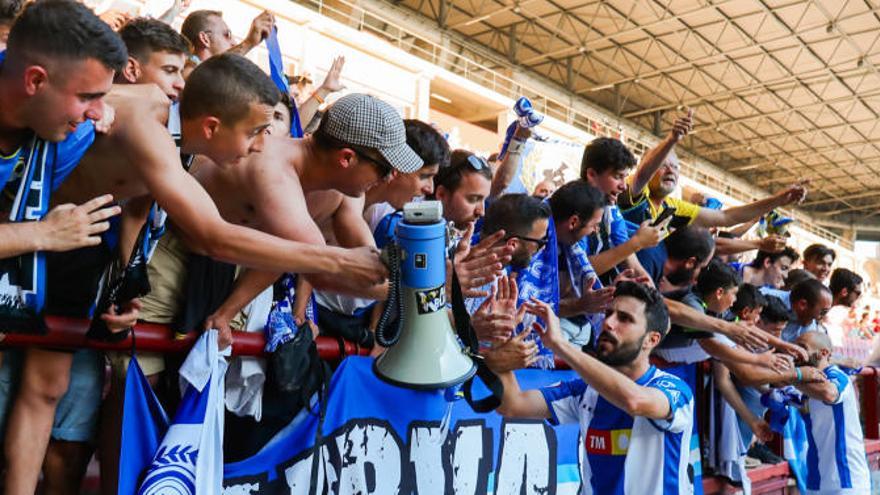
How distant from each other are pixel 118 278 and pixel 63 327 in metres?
0.18

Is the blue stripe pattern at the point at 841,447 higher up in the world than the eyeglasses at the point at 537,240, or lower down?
lower down

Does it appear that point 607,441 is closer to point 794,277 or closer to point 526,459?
point 526,459

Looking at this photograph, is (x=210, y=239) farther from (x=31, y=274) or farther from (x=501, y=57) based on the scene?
(x=501, y=57)

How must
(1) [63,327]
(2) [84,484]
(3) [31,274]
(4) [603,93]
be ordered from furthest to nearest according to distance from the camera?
(4) [603,93], (2) [84,484], (1) [63,327], (3) [31,274]

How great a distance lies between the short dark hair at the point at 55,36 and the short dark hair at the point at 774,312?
4.87 meters

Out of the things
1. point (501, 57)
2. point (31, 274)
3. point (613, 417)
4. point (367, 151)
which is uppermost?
point (501, 57)

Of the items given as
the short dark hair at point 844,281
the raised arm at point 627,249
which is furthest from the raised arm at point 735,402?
the short dark hair at point 844,281

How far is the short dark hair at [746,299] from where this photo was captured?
4.90m

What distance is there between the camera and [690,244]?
4391mm

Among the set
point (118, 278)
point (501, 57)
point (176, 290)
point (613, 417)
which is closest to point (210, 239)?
point (118, 278)

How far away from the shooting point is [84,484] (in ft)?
7.16

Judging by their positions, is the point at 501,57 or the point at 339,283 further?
the point at 501,57

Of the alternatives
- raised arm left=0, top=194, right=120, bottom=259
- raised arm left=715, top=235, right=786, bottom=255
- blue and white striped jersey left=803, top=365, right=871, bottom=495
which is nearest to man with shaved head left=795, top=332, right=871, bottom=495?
blue and white striped jersey left=803, top=365, right=871, bottom=495

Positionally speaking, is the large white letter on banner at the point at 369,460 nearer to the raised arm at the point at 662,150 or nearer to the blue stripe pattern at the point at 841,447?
the raised arm at the point at 662,150
